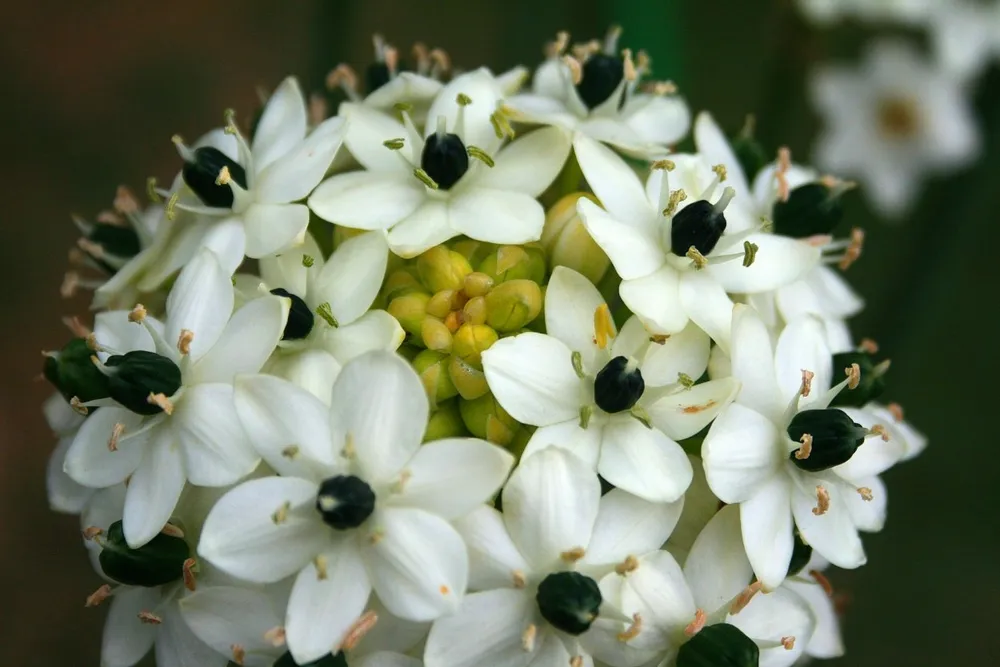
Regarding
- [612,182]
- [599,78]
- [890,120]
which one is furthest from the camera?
[890,120]

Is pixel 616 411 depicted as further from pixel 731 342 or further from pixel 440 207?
pixel 440 207

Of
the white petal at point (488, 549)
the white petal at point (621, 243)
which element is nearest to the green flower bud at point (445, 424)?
the white petal at point (488, 549)

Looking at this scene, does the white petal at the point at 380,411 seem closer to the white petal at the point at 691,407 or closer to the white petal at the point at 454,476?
the white petal at the point at 454,476

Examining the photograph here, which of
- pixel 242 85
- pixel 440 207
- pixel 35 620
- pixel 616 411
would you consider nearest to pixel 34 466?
pixel 35 620

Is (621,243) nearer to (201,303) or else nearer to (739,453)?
(739,453)

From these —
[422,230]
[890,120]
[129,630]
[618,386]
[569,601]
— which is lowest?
[890,120]

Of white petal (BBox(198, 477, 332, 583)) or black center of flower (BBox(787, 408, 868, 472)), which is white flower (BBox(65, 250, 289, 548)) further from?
black center of flower (BBox(787, 408, 868, 472))

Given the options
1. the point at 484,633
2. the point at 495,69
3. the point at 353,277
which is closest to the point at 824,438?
the point at 484,633
